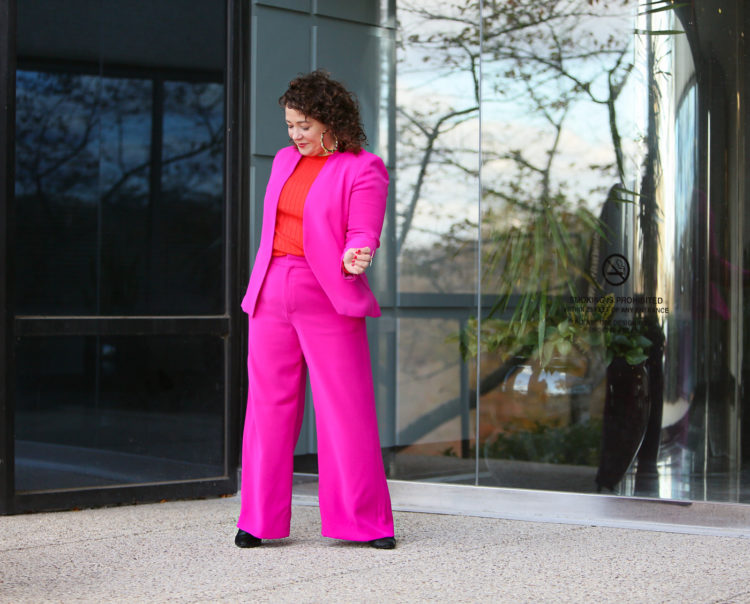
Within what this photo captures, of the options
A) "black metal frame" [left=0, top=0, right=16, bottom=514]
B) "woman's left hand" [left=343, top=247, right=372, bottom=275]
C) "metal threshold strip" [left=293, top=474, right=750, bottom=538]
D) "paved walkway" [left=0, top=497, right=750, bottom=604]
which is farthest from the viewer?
"black metal frame" [left=0, top=0, right=16, bottom=514]

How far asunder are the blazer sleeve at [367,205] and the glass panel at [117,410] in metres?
1.29

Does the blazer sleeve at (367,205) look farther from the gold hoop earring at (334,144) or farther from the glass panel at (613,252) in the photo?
the glass panel at (613,252)

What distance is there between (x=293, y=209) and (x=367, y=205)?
264mm

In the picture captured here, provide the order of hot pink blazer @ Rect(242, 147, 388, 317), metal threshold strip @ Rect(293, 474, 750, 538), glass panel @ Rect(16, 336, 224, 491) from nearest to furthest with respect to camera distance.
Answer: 1. hot pink blazer @ Rect(242, 147, 388, 317)
2. metal threshold strip @ Rect(293, 474, 750, 538)
3. glass panel @ Rect(16, 336, 224, 491)

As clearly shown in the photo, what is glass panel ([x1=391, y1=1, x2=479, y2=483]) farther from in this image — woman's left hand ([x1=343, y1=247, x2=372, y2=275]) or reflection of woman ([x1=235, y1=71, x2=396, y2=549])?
woman's left hand ([x1=343, y1=247, x2=372, y2=275])

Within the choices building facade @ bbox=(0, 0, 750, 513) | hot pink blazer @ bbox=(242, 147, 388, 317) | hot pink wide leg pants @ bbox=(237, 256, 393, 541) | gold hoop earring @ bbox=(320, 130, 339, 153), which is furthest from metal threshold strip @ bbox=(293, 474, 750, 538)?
gold hoop earring @ bbox=(320, 130, 339, 153)

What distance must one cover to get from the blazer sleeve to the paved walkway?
3.26ft

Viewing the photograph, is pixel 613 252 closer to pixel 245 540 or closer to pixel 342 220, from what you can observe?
pixel 342 220

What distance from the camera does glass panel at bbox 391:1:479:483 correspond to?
14.7ft

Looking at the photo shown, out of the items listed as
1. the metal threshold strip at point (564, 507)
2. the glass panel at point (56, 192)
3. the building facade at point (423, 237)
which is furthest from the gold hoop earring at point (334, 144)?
the metal threshold strip at point (564, 507)

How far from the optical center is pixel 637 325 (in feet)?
13.1

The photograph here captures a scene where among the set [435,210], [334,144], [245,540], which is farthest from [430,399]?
[334,144]

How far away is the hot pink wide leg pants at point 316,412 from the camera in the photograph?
125 inches

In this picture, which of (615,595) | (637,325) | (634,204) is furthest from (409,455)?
(615,595)
